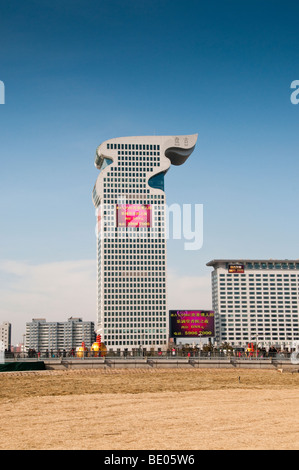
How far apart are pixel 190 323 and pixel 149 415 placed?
137 metres

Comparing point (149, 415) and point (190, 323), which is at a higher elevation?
point (190, 323)

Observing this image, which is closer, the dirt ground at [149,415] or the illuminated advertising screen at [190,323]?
the dirt ground at [149,415]

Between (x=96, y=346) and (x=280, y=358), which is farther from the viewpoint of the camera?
(x=96, y=346)

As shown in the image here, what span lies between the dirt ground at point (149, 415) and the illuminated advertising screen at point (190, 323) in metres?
115

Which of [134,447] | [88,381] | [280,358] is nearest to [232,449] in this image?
[134,447]

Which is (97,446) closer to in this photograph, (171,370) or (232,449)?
(232,449)

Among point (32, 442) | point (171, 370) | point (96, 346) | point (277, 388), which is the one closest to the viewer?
point (32, 442)

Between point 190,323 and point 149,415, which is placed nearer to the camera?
point 149,415

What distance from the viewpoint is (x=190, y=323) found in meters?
159

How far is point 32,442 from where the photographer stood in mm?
17828

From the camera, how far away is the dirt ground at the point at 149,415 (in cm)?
1773

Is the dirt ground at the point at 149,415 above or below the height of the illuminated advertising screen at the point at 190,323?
below

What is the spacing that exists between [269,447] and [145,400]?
15000 millimetres

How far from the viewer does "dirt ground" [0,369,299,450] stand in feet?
58.2
